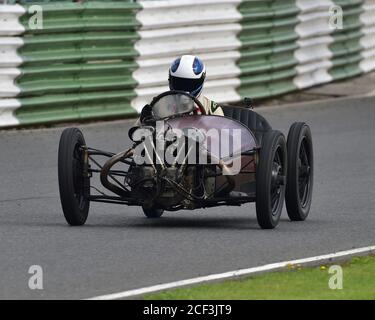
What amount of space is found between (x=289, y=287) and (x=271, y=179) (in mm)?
2134

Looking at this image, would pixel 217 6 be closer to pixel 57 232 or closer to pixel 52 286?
pixel 57 232

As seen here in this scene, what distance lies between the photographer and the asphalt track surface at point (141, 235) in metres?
8.30

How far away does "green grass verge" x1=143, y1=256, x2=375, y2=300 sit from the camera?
7.68 meters

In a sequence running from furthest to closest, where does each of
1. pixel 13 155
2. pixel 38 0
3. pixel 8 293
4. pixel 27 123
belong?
1. pixel 38 0
2. pixel 27 123
3. pixel 13 155
4. pixel 8 293

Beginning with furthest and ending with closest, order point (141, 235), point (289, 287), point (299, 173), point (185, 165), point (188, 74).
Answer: point (299, 173)
point (188, 74)
point (185, 165)
point (141, 235)
point (289, 287)

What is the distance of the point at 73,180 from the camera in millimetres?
10078

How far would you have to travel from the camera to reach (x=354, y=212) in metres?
11.3

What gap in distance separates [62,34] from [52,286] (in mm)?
8643

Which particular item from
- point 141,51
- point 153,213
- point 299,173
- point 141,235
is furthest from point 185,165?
point 141,51

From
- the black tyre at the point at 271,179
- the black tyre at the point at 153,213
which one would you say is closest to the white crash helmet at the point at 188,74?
the black tyre at the point at 271,179

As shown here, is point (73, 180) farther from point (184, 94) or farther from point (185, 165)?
point (184, 94)

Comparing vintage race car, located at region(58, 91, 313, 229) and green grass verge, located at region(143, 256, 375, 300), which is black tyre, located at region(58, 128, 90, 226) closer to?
vintage race car, located at region(58, 91, 313, 229)

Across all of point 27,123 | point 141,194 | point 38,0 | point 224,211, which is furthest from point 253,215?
point 38,0

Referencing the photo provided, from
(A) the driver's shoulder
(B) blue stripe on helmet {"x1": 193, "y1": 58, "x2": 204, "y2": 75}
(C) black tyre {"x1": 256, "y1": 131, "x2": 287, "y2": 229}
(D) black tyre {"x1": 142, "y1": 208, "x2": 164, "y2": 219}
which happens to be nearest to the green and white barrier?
(D) black tyre {"x1": 142, "y1": 208, "x2": 164, "y2": 219}
